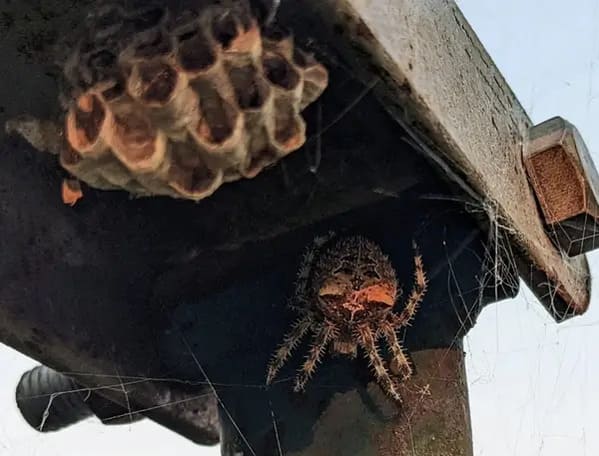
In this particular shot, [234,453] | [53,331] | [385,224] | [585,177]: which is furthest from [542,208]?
[53,331]

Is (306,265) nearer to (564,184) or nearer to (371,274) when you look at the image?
(371,274)

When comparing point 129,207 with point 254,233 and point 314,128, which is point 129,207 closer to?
point 254,233

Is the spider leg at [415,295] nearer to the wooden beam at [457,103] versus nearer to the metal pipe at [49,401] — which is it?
the wooden beam at [457,103]

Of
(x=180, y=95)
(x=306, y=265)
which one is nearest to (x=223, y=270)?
(x=306, y=265)

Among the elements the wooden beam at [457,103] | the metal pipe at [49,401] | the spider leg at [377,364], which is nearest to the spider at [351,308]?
the spider leg at [377,364]

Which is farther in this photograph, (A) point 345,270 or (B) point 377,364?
(A) point 345,270

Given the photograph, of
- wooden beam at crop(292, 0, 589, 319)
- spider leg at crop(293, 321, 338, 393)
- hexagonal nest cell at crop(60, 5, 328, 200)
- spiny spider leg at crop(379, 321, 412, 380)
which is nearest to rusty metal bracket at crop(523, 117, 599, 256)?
wooden beam at crop(292, 0, 589, 319)
